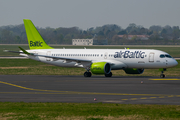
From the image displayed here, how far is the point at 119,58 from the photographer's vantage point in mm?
47750

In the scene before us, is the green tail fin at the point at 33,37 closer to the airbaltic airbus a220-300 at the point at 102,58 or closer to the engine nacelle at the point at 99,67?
the airbaltic airbus a220-300 at the point at 102,58

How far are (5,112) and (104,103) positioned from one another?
703 cm

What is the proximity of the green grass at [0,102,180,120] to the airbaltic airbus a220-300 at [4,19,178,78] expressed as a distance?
76.0 feet

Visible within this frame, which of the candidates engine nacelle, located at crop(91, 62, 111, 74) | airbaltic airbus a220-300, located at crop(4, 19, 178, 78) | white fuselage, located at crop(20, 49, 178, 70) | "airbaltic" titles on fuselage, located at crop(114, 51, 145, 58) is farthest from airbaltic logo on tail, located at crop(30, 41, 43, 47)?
"airbaltic" titles on fuselage, located at crop(114, 51, 145, 58)

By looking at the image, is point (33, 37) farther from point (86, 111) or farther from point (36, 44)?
point (86, 111)

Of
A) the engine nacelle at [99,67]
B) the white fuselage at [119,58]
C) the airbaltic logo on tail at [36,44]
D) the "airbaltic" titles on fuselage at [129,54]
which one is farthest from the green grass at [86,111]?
the airbaltic logo on tail at [36,44]

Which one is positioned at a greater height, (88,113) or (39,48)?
(39,48)

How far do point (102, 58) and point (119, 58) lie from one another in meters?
2.67

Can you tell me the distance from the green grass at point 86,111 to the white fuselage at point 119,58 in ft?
79.4

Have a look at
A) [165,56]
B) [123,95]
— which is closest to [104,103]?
[123,95]

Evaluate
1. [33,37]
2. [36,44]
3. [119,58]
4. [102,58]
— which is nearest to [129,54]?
[119,58]

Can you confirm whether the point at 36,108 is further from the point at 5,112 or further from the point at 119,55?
the point at 119,55

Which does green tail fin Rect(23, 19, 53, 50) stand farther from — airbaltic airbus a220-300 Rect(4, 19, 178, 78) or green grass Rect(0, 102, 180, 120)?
green grass Rect(0, 102, 180, 120)

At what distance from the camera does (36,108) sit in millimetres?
Result: 21469
